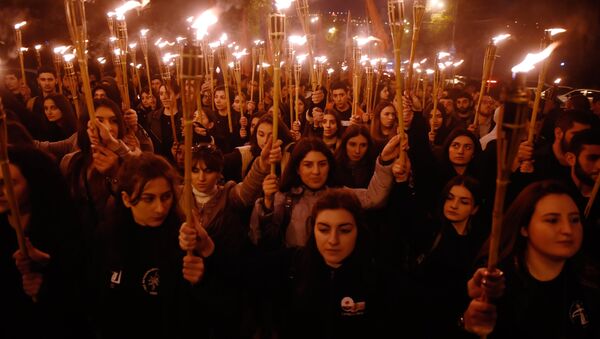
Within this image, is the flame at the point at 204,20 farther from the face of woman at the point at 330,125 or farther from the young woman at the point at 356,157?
the face of woman at the point at 330,125

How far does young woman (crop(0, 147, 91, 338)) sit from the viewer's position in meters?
2.55

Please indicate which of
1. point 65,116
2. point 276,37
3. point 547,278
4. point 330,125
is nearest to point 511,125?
point 547,278

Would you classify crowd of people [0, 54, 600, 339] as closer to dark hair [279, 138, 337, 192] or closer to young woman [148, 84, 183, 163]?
dark hair [279, 138, 337, 192]

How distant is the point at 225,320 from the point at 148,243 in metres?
0.72

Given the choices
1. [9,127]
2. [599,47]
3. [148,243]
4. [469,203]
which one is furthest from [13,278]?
[599,47]

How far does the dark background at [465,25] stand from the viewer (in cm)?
1308

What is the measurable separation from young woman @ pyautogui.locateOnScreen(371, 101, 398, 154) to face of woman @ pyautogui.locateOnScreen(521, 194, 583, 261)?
11.0ft

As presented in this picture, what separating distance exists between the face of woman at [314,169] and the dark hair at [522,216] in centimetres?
155

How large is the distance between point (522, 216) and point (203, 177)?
8.31 ft

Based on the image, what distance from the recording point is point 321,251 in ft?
9.36

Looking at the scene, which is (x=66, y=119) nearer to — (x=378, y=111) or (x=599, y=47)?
(x=378, y=111)

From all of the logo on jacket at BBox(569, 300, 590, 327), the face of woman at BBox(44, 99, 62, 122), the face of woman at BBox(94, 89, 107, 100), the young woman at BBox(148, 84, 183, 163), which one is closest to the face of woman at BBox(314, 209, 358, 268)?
the logo on jacket at BBox(569, 300, 590, 327)

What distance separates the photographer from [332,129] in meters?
5.79

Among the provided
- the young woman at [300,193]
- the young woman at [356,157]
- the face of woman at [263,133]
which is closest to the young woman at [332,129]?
the young woman at [356,157]
